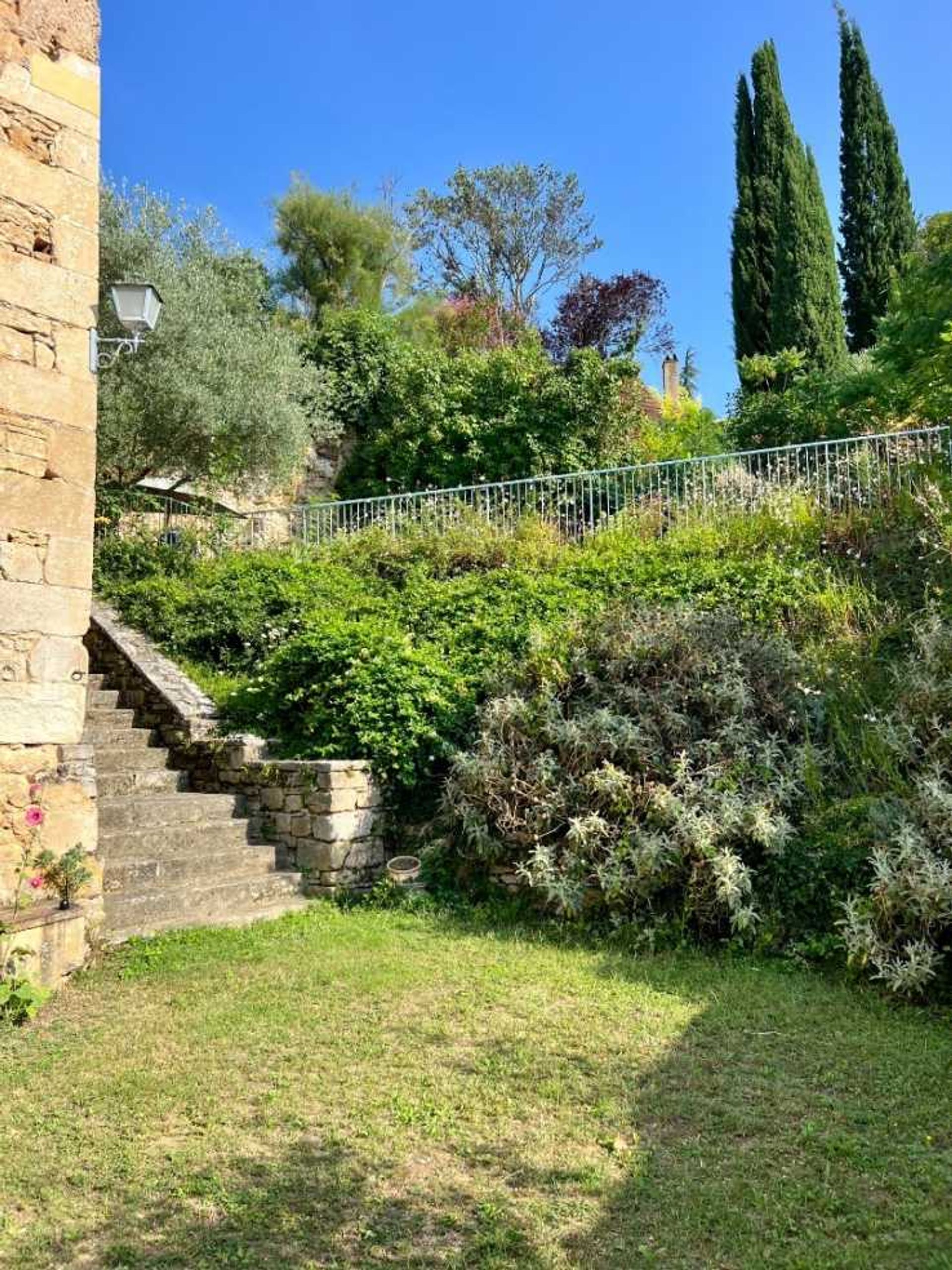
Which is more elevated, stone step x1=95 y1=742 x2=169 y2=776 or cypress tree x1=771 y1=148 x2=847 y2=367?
cypress tree x1=771 y1=148 x2=847 y2=367

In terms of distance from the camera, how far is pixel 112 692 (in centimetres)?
881

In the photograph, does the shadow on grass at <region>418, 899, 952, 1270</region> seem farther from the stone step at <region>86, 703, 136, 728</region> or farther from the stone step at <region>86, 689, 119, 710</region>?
the stone step at <region>86, 689, 119, 710</region>

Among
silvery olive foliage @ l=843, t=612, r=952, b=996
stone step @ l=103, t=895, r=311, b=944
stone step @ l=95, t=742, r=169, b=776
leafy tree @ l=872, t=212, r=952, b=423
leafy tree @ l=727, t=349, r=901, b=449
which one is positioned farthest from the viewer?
leafy tree @ l=727, t=349, r=901, b=449

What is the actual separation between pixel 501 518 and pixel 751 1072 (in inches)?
351

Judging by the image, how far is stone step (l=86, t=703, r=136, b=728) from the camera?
828 cm

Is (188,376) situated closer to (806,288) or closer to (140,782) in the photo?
(140,782)

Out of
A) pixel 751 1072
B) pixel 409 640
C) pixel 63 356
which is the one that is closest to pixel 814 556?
pixel 409 640

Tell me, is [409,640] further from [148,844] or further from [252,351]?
[252,351]

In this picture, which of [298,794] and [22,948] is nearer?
[22,948]

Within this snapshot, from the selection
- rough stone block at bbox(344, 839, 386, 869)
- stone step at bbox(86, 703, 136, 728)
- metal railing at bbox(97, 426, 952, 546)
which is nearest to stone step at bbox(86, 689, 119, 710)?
stone step at bbox(86, 703, 136, 728)

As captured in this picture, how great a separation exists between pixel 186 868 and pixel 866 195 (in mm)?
23269

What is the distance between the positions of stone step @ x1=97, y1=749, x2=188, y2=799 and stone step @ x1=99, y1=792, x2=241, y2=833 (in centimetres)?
19

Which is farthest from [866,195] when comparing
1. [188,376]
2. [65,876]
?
[65,876]

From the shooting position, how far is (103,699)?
28.6 feet
